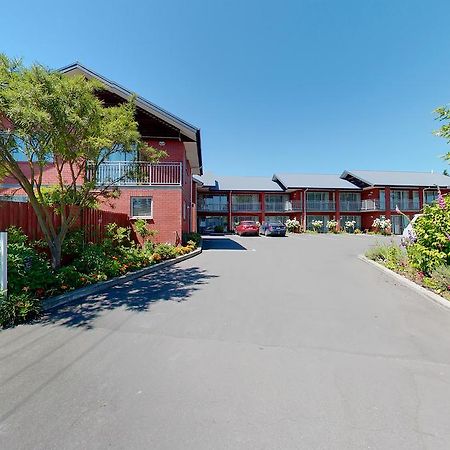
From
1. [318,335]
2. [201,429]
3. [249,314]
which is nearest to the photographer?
[201,429]

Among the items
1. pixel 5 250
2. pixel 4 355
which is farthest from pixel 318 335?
pixel 5 250

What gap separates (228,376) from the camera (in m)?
3.16

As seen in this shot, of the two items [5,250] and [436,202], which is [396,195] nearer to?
[436,202]

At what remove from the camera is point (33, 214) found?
7.19 m

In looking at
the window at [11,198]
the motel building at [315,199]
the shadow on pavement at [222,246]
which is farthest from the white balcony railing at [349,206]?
the window at [11,198]

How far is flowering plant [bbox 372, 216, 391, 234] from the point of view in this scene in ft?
104

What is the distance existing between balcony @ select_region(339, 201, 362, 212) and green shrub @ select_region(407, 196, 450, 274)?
32028mm

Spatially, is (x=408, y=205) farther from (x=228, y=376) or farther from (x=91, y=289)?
(x=228, y=376)

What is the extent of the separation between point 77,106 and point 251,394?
6.15 meters

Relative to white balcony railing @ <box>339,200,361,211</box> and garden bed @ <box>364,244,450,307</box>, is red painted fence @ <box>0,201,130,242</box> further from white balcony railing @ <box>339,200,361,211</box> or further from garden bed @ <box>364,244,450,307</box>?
white balcony railing @ <box>339,200,361,211</box>

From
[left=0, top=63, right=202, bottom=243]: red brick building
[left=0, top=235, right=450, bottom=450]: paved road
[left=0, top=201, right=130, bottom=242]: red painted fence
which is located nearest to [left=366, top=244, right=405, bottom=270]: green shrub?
[left=0, top=235, right=450, bottom=450]: paved road

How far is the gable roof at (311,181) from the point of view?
3739 centimetres

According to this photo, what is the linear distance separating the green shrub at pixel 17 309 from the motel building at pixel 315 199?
101 ft

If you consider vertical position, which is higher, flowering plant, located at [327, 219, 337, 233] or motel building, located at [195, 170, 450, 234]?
motel building, located at [195, 170, 450, 234]
